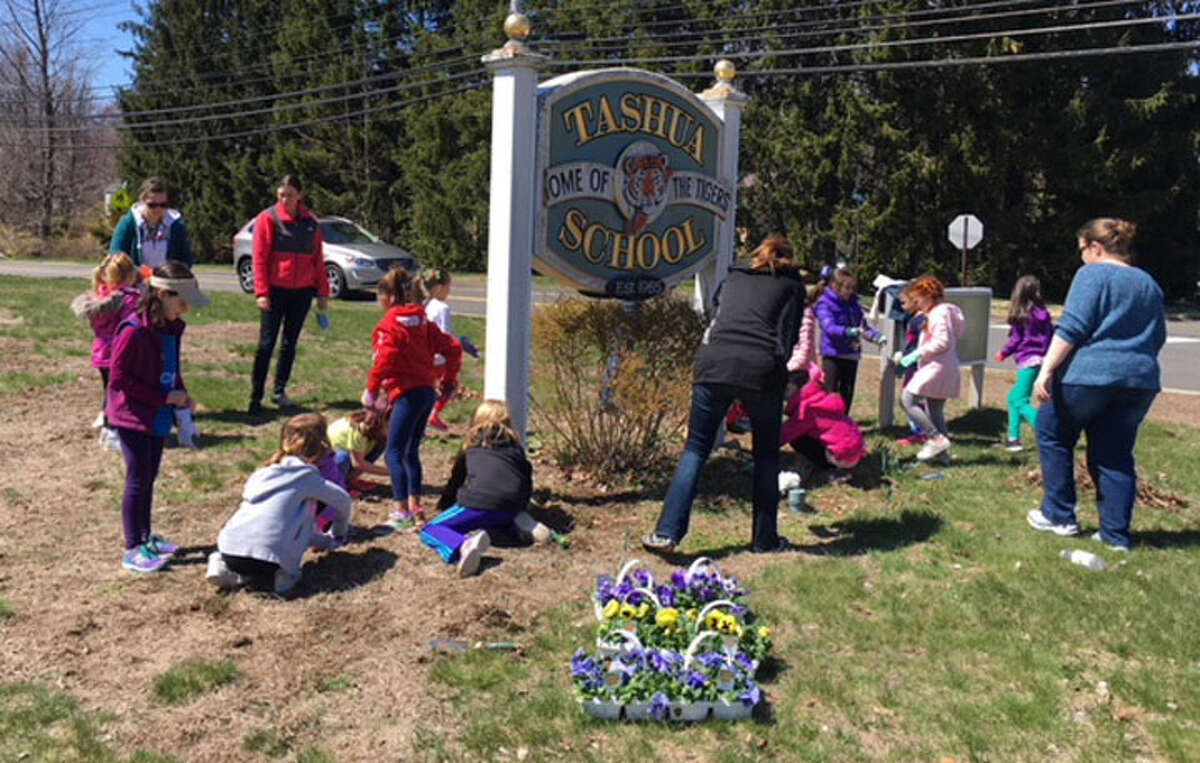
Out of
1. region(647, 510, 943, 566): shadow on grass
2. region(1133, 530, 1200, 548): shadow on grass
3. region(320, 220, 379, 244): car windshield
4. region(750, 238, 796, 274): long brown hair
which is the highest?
region(320, 220, 379, 244): car windshield

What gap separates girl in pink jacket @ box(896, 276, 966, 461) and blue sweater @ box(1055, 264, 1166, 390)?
88.5 inches

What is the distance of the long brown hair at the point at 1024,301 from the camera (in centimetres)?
786

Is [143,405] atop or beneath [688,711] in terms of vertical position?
atop

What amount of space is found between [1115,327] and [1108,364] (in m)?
0.20

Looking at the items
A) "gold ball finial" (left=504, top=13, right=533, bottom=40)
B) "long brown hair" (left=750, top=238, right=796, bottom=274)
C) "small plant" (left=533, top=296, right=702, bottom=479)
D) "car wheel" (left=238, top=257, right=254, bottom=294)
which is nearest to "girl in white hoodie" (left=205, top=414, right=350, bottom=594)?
"small plant" (left=533, top=296, right=702, bottom=479)

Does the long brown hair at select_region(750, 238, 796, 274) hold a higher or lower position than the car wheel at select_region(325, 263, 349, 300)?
higher

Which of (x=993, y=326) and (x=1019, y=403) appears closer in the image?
(x=1019, y=403)

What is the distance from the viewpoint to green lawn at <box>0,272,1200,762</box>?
367 cm

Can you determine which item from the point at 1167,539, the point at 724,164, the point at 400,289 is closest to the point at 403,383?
the point at 400,289

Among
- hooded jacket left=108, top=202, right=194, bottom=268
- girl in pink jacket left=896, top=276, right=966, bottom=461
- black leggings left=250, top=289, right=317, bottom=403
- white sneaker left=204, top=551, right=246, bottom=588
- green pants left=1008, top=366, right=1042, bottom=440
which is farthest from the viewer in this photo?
black leggings left=250, top=289, right=317, bottom=403

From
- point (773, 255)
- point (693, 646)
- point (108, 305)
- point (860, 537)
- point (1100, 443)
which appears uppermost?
point (773, 255)

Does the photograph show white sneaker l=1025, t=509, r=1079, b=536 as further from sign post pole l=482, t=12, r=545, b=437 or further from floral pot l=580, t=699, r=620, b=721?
floral pot l=580, t=699, r=620, b=721

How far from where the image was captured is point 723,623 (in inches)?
162

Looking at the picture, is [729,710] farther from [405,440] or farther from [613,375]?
[613,375]
